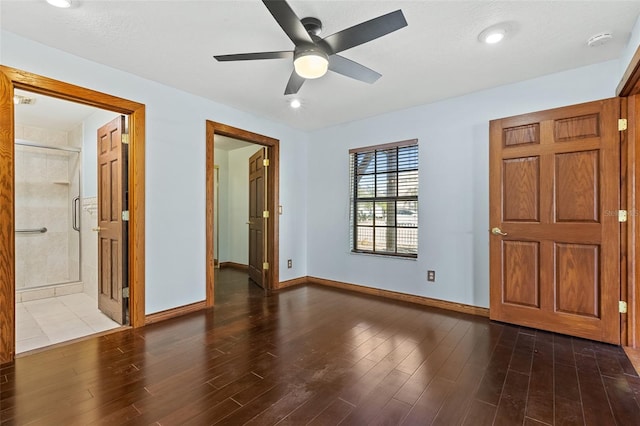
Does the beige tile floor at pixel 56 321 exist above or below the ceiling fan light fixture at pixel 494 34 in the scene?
below

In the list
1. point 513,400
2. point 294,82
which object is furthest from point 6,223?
point 513,400

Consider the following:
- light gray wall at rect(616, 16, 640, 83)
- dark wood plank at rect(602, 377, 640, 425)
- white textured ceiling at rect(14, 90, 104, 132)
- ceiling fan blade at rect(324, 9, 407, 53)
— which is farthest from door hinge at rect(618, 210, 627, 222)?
white textured ceiling at rect(14, 90, 104, 132)

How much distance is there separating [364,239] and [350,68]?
2596 mm

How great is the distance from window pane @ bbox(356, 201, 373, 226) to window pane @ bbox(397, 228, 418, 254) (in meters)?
0.47

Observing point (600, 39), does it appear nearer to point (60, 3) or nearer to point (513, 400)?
point (513, 400)

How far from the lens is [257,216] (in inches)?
188

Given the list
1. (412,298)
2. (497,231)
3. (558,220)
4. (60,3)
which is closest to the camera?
(60,3)

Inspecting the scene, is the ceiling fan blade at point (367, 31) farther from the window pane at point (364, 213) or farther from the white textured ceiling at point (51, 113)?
the white textured ceiling at point (51, 113)

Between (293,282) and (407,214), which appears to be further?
(293,282)

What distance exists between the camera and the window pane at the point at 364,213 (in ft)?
14.0

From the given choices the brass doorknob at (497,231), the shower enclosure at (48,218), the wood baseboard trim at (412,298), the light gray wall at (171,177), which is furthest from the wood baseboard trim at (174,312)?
the brass doorknob at (497,231)

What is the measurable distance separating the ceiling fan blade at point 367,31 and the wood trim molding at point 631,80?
173cm


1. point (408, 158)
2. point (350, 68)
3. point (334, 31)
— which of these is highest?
point (334, 31)

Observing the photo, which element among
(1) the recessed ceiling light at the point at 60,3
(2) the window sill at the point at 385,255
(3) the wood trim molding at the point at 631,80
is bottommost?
(2) the window sill at the point at 385,255
